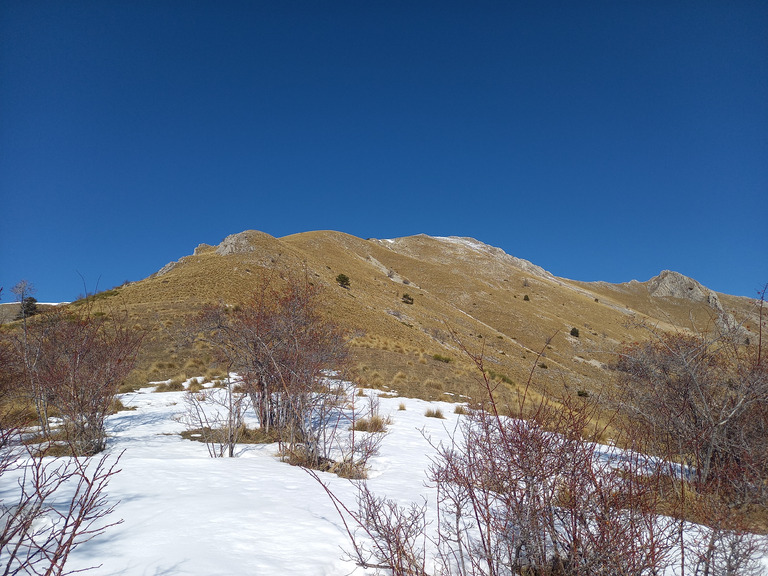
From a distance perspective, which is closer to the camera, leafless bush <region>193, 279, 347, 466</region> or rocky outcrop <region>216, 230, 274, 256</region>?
leafless bush <region>193, 279, 347, 466</region>

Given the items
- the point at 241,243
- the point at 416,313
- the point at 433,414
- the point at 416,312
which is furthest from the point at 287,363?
the point at 241,243

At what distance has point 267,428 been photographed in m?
7.33

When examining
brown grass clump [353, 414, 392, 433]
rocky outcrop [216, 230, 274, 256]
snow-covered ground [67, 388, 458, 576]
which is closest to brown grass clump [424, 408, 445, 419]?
brown grass clump [353, 414, 392, 433]

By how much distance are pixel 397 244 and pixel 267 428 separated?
6944 cm

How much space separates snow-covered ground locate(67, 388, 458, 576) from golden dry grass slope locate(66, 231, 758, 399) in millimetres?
2137

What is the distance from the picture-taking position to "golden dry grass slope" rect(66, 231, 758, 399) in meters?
15.4

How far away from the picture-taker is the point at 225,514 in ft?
11.0

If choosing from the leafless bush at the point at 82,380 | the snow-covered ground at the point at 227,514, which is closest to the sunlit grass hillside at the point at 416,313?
the leafless bush at the point at 82,380

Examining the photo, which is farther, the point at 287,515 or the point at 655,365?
the point at 655,365

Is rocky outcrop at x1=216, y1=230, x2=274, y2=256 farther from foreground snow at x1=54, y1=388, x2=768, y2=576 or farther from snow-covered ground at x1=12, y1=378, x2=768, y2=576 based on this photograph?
foreground snow at x1=54, y1=388, x2=768, y2=576

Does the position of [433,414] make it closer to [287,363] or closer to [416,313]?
[287,363]

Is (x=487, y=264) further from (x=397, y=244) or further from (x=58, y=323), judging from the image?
(x=58, y=323)

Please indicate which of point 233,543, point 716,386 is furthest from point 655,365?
point 233,543

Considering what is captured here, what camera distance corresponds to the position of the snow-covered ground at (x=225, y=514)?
8.70ft
